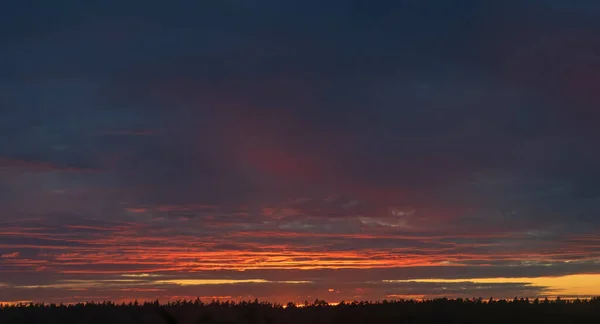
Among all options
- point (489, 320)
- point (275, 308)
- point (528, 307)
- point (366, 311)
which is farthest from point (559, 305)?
point (275, 308)

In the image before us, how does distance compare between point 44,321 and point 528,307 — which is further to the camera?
point 528,307

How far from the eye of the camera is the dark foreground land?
3114cm

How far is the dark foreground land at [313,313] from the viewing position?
102 ft

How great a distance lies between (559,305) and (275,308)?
1365 centimetres

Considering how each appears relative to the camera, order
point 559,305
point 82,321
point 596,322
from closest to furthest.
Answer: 1. point 82,321
2. point 596,322
3. point 559,305

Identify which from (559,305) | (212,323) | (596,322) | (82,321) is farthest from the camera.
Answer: (559,305)

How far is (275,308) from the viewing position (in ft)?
110

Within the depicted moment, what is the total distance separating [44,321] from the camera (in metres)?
31.0

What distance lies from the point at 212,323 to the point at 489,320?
503 inches

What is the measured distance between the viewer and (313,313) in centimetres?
3256

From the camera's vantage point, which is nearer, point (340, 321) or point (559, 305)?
point (340, 321)

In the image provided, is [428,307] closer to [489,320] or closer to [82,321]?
[489,320]

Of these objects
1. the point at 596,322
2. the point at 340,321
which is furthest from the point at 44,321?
the point at 596,322

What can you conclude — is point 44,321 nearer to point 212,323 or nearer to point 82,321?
point 82,321
